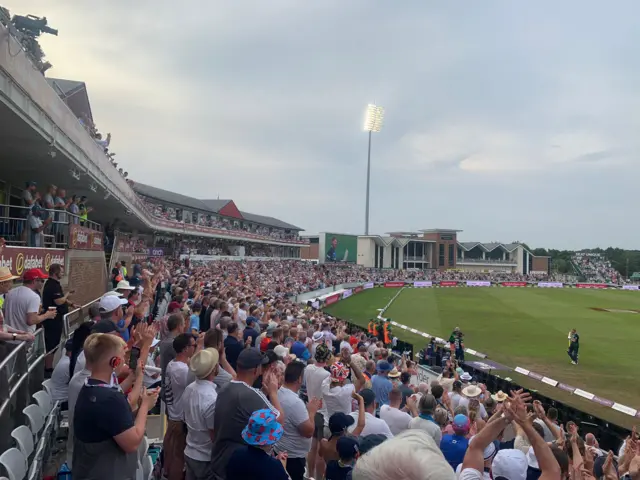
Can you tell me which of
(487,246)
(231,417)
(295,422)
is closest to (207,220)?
(295,422)

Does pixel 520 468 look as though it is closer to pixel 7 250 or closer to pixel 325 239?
pixel 7 250

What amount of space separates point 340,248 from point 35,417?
73544mm

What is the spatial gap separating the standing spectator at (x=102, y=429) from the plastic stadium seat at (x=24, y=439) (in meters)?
1.38

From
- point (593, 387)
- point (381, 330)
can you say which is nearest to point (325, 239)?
point (381, 330)

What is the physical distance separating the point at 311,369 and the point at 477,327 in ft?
78.4

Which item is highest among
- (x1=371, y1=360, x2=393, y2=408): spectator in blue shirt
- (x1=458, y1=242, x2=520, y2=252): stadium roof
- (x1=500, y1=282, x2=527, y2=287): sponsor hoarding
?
(x1=458, y1=242, x2=520, y2=252): stadium roof

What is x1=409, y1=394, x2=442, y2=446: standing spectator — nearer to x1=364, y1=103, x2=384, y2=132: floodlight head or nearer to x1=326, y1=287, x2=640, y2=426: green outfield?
x1=326, y1=287, x2=640, y2=426: green outfield

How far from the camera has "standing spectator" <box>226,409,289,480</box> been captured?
9.22 feet

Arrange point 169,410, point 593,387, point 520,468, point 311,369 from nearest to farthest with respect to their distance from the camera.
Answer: point 520,468
point 169,410
point 311,369
point 593,387

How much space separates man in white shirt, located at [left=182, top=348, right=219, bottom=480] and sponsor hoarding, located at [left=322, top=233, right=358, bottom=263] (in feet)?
235

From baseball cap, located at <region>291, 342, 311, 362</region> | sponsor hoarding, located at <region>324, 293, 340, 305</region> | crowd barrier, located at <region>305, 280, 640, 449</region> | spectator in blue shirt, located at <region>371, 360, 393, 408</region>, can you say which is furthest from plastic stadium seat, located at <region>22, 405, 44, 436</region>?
sponsor hoarding, located at <region>324, 293, 340, 305</region>

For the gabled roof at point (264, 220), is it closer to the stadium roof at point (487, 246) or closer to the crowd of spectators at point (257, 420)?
the stadium roof at point (487, 246)

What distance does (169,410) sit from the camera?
192 inches

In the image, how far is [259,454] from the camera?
9.39ft
